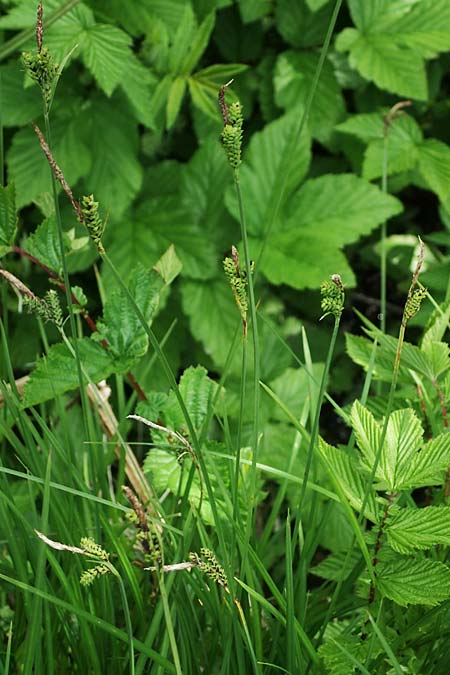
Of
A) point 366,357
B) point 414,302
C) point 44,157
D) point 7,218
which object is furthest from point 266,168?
point 414,302

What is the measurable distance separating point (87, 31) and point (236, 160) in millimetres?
958

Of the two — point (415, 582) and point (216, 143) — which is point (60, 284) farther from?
point (216, 143)

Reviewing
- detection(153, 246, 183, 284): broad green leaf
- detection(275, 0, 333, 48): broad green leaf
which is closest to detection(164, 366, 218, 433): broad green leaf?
detection(153, 246, 183, 284): broad green leaf

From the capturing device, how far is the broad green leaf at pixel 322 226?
167cm

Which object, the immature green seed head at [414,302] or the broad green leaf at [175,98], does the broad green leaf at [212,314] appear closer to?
the broad green leaf at [175,98]

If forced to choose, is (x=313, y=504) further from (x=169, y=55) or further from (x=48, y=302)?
(x=169, y=55)

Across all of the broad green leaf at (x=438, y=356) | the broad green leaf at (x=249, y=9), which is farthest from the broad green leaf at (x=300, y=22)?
the broad green leaf at (x=438, y=356)

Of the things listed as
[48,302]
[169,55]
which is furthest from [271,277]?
[48,302]

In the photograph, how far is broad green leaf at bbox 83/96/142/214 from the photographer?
168 centimetres

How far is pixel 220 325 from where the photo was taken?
5.71ft

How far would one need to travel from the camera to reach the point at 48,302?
75 cm

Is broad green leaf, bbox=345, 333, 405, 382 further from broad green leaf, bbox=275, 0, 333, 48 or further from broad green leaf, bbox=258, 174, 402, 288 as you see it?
broad green leaf, bbox=275, 0, 333, 48

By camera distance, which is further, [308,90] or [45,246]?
[308,90]

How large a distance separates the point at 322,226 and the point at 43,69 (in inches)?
46.7
